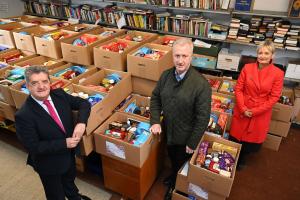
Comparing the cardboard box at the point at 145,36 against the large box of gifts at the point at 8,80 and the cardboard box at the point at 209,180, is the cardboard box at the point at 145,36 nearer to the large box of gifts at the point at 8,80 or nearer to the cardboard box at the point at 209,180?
the large box of gifts at the point at 8,80

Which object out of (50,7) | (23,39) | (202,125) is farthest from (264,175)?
(50,7)

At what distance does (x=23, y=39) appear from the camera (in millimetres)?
3084

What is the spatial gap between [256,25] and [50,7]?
377 centimetres

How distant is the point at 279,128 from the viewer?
277 cm

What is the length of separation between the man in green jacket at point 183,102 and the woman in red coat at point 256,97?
0.74 metres

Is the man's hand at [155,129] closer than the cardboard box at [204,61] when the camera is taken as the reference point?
Yes

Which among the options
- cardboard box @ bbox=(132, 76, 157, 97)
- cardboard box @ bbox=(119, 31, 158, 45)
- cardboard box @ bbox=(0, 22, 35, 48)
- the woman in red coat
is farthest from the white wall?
the woman in red coat

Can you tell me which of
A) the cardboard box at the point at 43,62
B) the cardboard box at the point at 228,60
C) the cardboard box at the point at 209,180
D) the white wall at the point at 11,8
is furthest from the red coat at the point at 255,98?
the white wall at the point at 11,8

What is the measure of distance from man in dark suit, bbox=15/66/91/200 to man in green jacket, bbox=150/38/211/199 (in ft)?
1.87

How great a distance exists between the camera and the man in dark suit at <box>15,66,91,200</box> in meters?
1.43

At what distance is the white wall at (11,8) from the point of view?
15.1ft

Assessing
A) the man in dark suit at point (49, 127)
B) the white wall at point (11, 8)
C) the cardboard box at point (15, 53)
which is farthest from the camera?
the white wall at point (11, 8)

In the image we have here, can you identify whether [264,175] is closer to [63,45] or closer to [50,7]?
[63,45]

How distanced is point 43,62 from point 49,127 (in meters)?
1.87
